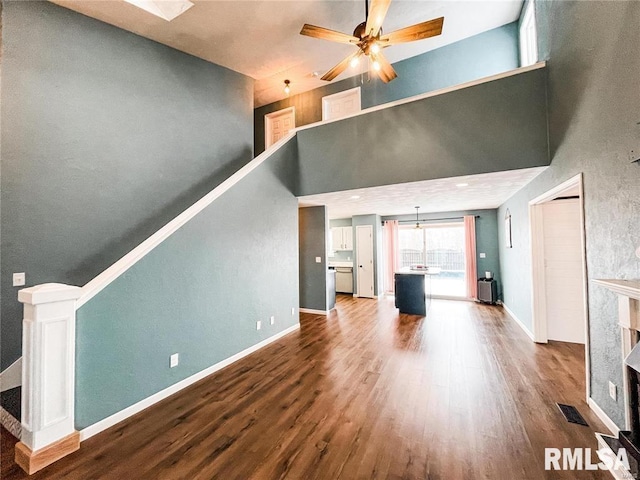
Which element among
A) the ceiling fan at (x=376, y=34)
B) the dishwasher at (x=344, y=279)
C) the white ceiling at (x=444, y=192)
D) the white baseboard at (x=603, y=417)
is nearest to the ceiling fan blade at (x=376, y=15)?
the ceiling fan at (x=376, y=34)

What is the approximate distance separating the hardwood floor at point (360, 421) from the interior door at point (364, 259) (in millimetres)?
4005

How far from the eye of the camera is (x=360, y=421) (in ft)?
7.64

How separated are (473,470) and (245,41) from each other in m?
6.24

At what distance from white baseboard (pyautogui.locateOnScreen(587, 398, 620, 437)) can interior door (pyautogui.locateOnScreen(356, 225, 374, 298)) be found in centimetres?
553

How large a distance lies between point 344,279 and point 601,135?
22.5 feet

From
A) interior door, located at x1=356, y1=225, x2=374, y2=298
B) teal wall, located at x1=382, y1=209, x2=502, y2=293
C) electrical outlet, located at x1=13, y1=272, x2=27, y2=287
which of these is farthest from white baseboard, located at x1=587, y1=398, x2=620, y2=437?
electrical outlet, located at x1=13, y1=272, x2=27, y2=287

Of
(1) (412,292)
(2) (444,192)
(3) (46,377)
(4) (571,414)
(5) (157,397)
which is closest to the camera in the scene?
(3) (46,377)

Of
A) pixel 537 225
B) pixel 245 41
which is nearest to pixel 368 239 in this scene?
pixel 537 225

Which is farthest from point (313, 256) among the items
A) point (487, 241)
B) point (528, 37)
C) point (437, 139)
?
point (528, 37)

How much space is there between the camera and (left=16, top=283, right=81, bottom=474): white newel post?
6.09ft

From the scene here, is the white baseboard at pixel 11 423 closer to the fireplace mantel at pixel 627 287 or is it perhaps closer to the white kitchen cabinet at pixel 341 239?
the fireplace mantel at pixel 627 287

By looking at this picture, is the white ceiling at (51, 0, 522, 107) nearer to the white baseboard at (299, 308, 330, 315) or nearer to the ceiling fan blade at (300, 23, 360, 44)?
the ceiling fan blade at (300, 23, 360, 44)

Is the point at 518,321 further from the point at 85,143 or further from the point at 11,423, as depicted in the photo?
the point at 85,143

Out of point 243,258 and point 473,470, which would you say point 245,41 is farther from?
point 473,470
